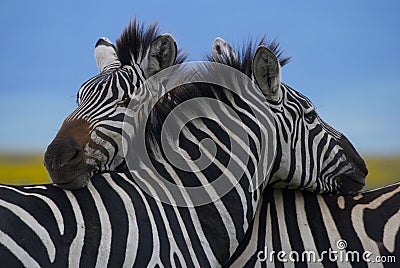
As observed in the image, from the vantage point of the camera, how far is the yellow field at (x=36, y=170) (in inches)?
928

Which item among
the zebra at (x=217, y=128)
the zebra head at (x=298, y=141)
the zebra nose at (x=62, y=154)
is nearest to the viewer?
the zebra nose at (x=62, y=154)

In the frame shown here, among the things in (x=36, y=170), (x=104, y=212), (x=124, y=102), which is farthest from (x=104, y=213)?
(x=36, y=170)

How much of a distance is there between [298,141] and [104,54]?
98.8 inches

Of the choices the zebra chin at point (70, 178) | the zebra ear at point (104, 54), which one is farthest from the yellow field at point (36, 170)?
the zebra chin at point (70, 178)

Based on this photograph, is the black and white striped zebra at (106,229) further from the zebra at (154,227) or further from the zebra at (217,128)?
the zebra at (217,128)

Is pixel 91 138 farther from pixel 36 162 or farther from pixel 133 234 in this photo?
pixel 36 162

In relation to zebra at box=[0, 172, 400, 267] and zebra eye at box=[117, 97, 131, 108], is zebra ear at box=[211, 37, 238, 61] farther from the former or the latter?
zebra at box=[0, 172, 400, 267]

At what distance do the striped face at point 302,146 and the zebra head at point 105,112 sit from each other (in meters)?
1.02

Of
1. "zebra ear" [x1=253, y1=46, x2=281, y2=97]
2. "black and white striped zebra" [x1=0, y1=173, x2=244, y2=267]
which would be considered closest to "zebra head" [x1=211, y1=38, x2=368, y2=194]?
"zebra ear" [x1=253, y1=46, x2=281, y2=97]

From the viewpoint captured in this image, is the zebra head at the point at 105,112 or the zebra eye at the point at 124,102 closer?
the zebra head at the point at 105,112

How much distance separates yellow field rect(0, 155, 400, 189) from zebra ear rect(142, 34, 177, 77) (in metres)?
17.8

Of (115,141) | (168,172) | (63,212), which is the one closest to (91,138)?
(115,141)

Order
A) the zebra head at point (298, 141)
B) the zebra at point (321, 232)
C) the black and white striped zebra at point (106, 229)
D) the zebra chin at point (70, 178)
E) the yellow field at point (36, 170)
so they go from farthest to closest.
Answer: the yellow field at point (36, 170), the zebra head at point (298, 141), the zebra at point (321, 232), the zebra chin at point (70, 178), the black and white striped zebra at point (106, 229)

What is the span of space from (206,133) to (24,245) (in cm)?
166
